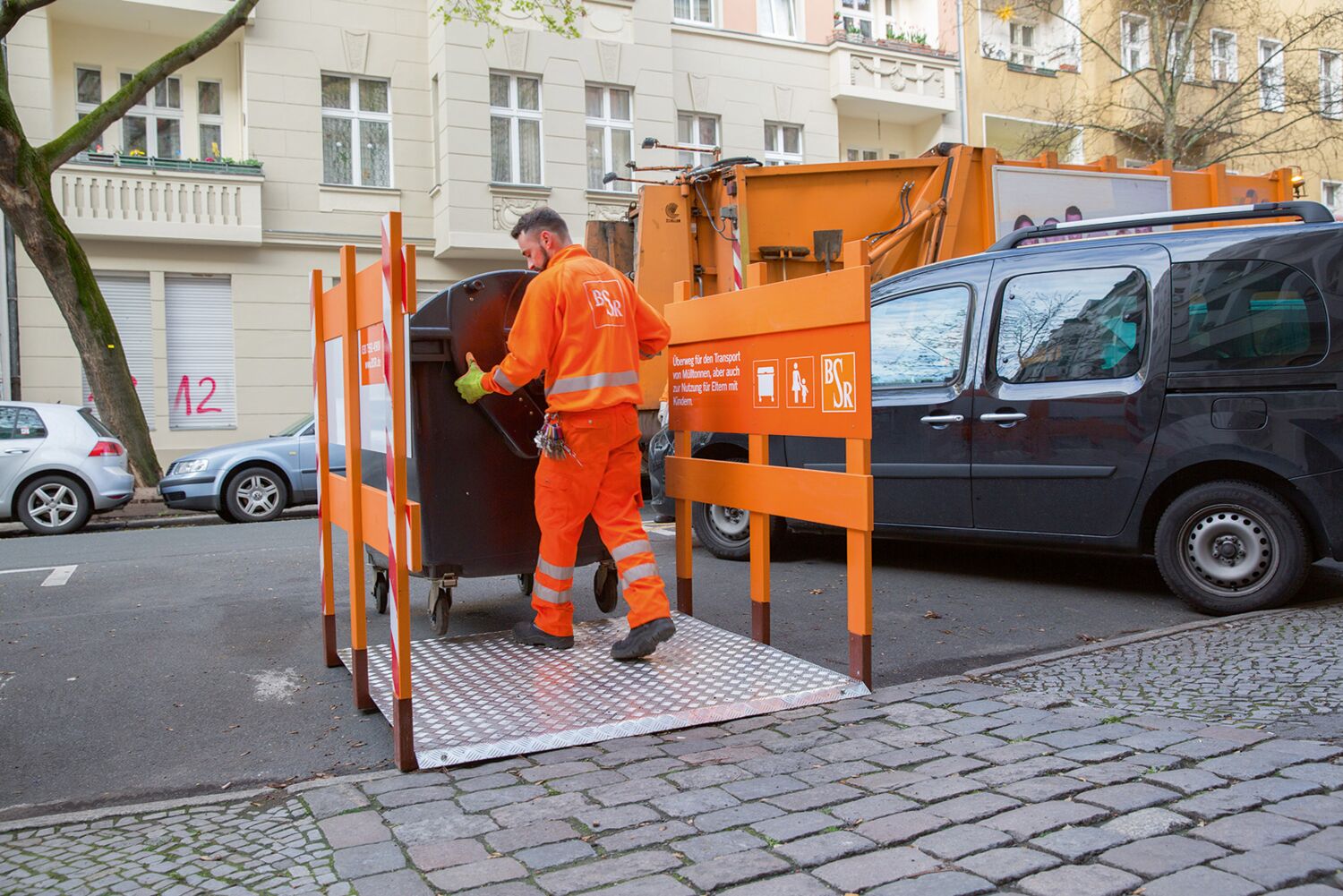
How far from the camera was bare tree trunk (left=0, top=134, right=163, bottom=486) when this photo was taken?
45.4ft

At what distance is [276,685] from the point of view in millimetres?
4910

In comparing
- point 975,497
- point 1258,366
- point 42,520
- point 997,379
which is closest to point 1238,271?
point 1258,366

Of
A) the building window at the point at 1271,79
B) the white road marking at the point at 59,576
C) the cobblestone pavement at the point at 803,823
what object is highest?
the building window at the point at 1271,79

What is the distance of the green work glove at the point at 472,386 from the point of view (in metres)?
4.78

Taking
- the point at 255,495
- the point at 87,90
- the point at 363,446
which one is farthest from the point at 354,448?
the point at 87,90

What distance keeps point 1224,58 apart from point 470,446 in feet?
84.3

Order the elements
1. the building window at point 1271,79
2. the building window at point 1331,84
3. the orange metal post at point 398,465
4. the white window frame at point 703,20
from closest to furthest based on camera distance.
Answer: the orange metal post at point 398,465 → the building window at point 1271,79 → the building window at point 1331,84 → the white window frame at point 703,20

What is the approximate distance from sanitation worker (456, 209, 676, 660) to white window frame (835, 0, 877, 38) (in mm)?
21214

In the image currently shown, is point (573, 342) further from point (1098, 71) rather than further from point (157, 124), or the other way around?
point (1098, 71)

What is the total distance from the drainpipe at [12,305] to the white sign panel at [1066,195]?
1471 centimetres

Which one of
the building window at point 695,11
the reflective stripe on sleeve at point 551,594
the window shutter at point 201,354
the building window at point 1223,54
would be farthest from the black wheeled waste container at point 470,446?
the building window at point 1223,54

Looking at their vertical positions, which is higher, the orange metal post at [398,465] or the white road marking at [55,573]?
the orange metal post at [398,465]

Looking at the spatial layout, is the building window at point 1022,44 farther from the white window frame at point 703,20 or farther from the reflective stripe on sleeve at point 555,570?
the reflective stripe on sleeve at point 555,570

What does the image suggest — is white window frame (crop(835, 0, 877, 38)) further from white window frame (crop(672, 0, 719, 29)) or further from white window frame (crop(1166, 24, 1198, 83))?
white window frame (crop(1166, 24, 1198, 83))
